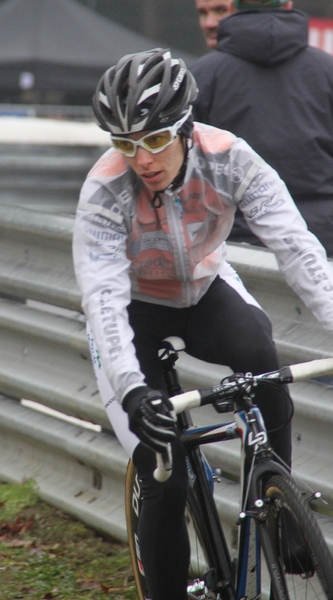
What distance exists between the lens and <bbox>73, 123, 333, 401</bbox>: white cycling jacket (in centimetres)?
339

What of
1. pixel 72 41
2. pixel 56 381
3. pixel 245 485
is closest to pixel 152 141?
pixel 245 485

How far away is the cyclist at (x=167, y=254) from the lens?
135 inches

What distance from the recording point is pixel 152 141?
3.48m

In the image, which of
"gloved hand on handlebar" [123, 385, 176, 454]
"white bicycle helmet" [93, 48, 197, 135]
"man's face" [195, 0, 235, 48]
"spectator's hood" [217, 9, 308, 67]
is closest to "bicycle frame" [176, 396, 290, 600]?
"gloved hand on handlebar" [123, 385, 176, 454]

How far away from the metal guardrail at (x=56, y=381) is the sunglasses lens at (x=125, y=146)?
1.04m

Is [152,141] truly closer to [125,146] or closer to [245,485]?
[125,146]

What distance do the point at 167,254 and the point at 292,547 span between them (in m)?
1.15

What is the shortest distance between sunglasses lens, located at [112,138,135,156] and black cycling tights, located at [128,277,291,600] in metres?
0.70

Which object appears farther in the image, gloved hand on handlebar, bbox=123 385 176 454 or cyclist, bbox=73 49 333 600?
cyclist, bbox=73 49 333 600

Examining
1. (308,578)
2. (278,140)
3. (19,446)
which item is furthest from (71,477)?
(308,578)

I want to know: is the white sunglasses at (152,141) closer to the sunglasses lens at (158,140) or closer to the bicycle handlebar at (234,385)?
the sunglasses lens at (158,140)

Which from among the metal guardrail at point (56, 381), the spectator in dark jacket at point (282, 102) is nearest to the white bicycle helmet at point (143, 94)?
the metal guardrail at point (56, 381)

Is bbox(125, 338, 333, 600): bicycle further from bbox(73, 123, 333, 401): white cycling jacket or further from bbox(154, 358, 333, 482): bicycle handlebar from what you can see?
bbox(73, 123, 333, 401): white cycling jacket

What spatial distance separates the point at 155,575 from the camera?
12.4 ft
